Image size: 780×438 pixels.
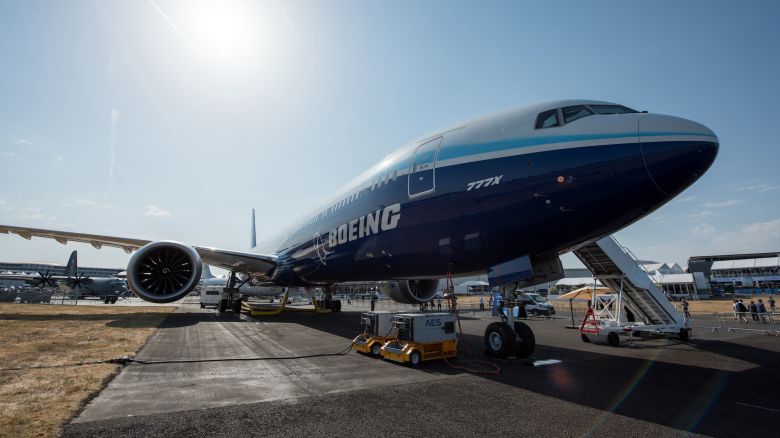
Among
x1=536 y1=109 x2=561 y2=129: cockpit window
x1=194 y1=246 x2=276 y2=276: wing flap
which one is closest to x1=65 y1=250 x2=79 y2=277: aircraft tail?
x1=194 y1=246 x2=276 y2=276: wing flap

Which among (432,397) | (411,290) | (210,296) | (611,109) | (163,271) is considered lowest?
(432,397)

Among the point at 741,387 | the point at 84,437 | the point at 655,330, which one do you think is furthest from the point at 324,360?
the point at 655,330

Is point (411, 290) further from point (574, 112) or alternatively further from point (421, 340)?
point (574, 112)

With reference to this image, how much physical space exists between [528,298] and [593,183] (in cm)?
2791

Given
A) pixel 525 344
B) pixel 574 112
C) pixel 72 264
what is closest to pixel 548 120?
pixel 574 112

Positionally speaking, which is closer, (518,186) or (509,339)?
(518,186)

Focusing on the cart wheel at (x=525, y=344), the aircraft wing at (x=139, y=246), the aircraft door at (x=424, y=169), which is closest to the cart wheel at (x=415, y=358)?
the cart wheel at (x=525, y=344)

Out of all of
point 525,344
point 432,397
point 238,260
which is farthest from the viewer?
point 238,260

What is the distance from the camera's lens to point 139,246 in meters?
17.0

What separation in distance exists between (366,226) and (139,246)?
1257 cm

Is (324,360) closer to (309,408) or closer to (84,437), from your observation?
(309,408)

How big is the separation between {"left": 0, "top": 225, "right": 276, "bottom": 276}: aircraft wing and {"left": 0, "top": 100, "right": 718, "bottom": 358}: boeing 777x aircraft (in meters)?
9.41

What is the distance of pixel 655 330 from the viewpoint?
11.9m

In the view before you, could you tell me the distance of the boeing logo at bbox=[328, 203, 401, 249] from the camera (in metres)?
8.97
